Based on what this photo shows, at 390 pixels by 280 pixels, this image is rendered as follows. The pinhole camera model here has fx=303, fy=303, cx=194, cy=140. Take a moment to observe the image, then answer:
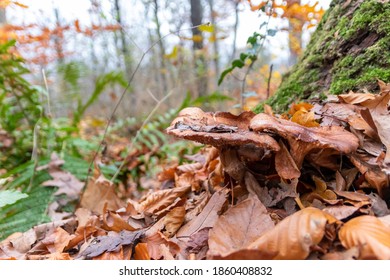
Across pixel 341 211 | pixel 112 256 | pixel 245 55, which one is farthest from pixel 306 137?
pixel 245 55

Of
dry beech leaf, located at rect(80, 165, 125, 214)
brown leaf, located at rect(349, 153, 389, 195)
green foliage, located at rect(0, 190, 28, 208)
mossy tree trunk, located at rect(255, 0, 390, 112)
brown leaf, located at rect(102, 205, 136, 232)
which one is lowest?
dry beech leaf, located at rect(80, 165, 125, 214)

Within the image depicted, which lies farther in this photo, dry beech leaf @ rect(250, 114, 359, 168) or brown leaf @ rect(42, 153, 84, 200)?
brown leaf @ rect(42, 153, 84, 200)

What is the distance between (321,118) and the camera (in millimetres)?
1272

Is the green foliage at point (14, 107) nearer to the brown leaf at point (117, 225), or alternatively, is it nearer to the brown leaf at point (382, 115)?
the brown leaf at point (117, 225)

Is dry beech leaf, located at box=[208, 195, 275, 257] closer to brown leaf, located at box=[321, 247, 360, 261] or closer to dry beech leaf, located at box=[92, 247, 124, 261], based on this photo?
brown leaf, located at box=[321, 247, 360, 261]

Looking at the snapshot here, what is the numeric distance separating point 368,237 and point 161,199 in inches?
37.5

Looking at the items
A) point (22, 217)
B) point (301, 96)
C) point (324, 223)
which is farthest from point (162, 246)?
point (22, 217)

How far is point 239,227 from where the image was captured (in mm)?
939

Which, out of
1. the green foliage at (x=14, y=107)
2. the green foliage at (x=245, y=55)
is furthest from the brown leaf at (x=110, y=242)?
the green foliage at (x=14, y=107)

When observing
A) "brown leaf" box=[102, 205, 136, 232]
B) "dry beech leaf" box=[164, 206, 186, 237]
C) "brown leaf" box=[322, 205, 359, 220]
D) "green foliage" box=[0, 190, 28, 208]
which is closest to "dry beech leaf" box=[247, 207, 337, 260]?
"brown leaf" box=[322, 205, 359, 220]

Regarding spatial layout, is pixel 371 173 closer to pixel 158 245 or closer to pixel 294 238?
pixel 294 238

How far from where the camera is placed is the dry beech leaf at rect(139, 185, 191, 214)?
1.42 meters
